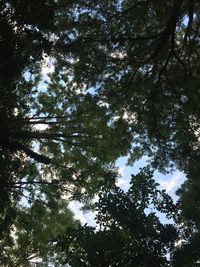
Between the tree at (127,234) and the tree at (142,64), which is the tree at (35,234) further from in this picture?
the tree at (127,234)

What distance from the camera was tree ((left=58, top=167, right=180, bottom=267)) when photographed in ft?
16.6

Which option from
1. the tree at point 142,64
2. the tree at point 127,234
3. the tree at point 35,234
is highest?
the tree at point 142,64

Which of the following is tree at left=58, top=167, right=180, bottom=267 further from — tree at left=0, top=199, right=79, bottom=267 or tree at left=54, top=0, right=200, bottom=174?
tree at left=0, top=199, right=79, bottom=267

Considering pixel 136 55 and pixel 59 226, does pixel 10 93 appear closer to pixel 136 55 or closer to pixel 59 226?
pixel 136 55

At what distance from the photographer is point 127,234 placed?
5.33m

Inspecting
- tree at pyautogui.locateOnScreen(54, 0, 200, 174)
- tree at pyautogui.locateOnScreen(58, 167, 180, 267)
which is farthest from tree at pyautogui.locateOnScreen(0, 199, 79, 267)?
tree at pyautogui.locateOnScreen(58, 167, 180, 267)

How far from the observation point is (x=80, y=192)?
1301 cm

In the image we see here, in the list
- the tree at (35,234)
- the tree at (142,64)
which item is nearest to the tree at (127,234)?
the tree at (142,64)

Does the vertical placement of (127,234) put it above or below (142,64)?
below

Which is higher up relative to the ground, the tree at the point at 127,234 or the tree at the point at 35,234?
the tree at the point at 35,234

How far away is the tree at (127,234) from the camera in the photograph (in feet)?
16.6

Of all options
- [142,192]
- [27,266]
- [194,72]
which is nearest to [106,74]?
[194,72]

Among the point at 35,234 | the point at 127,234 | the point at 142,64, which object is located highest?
the point at 142,64

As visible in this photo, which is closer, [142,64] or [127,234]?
[127,234]
